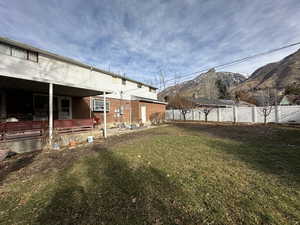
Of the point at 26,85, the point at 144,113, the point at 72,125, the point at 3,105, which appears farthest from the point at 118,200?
the point at 144,113

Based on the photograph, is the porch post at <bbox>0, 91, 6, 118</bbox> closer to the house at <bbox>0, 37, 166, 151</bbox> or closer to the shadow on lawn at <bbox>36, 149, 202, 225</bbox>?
the house at <bbox>0, 37, 166, 151</bbox>

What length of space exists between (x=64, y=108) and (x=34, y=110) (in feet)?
6.34

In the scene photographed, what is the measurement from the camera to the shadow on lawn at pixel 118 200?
217 cm

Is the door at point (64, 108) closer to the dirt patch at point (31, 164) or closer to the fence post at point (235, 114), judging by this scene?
the dirt patch at point (31, 164)

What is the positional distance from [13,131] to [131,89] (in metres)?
13.0

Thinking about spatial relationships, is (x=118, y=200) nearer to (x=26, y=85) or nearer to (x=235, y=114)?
(x=26, y=85)

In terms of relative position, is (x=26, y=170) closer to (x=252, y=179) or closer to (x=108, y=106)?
(x=252, y=179)

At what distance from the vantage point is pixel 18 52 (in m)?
7.66

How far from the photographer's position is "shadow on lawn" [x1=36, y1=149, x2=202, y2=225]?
2.17 metres

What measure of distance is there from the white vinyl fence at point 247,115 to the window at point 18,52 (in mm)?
21259

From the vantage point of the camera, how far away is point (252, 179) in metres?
3.26

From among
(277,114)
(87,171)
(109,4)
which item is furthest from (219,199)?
(277,114)

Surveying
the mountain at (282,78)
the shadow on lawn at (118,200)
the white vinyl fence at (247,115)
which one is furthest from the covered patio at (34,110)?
the mountain at (282,78)

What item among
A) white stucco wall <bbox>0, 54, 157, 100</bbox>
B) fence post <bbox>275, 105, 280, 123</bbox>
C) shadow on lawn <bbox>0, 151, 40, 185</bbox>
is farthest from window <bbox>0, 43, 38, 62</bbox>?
fence post <bbox>275, 105, 280, 123</bbox>
